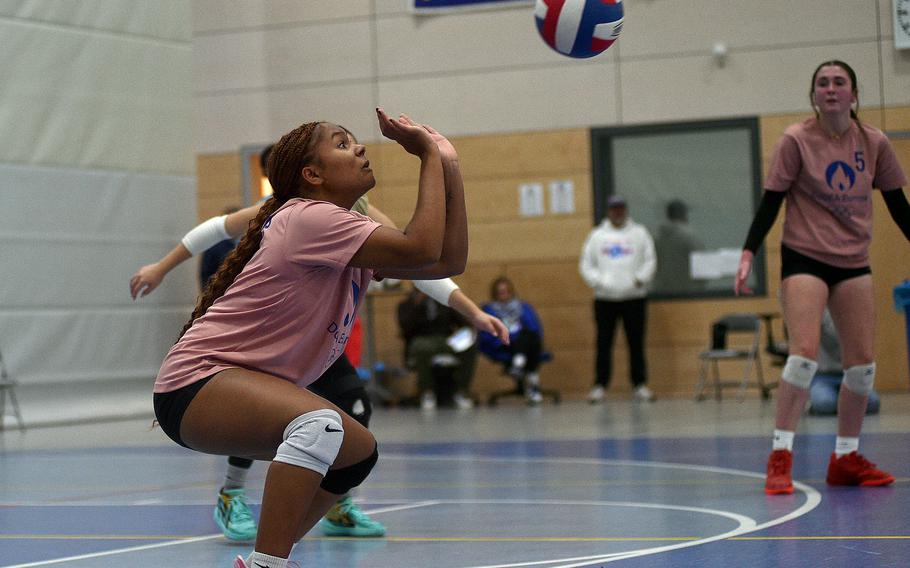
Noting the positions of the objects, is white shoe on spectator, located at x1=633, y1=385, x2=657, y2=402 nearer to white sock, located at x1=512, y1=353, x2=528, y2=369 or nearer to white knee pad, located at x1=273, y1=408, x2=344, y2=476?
white sock, located at x1=512, y1=353, x2=528, y2=369

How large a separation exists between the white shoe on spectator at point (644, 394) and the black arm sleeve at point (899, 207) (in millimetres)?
7293

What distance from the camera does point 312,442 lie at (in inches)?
127

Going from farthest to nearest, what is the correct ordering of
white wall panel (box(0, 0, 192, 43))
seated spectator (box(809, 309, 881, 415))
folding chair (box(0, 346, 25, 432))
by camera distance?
1. white wall panel (box(0, 0, 192, 43))
2. folding chair (box(0, 346, 25, 432))
3. seated spectator (box(809, 309, 881, 415))

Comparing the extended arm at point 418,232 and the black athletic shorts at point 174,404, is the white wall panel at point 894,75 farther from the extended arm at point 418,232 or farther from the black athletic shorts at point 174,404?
the black athletic shorts at point 174,404

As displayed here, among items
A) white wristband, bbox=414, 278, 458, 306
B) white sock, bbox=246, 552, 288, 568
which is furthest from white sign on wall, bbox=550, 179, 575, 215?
white sock, bbox=246, 552, 288, 568

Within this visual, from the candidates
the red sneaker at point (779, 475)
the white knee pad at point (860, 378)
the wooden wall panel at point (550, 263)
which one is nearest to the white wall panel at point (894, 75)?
the wooden wall panel at point (550, 263)

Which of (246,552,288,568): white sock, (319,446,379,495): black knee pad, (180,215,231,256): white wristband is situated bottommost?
(246,552,288,568): white sock

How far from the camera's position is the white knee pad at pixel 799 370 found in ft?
18.4

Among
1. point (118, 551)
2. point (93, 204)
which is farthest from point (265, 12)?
point (118, 551)

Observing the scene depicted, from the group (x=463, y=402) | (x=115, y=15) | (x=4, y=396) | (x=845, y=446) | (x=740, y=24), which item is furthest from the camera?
(x=740, y=24)

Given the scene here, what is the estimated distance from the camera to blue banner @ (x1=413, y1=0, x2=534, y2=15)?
14430 mm

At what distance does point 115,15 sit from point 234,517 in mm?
9806

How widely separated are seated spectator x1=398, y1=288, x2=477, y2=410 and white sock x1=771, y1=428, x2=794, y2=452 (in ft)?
25.3

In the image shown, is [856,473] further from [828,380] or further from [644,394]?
[644,394]
